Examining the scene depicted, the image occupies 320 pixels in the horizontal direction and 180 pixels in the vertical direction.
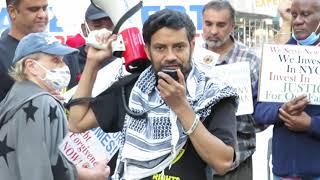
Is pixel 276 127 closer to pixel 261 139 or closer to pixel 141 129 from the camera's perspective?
pixel 141 129

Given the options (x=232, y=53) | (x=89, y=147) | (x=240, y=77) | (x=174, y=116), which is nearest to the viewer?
(x=174, y=116)

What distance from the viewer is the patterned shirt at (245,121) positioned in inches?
138

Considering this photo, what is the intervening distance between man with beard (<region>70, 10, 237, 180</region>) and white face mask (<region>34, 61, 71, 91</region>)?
446 millimetres

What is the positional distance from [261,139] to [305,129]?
13.2ft

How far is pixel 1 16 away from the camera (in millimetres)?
5020

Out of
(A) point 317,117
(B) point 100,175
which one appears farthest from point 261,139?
(B) point 100,175

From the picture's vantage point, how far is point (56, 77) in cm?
266

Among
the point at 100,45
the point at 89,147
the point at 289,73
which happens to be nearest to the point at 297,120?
the point at 289,73

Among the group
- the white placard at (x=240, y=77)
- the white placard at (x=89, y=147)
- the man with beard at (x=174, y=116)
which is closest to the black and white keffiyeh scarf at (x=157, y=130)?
the man with beard at (x=174, y=116)

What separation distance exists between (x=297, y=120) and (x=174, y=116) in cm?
116

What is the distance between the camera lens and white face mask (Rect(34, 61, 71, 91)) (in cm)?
263

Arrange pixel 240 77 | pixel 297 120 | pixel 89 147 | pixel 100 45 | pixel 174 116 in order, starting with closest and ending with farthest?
1. pixel 174 116
2. pixel 100 45
3. pixel 89 147
4. pixel 297 120
5. pixel 240 77

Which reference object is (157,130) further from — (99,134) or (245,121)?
(245,121)

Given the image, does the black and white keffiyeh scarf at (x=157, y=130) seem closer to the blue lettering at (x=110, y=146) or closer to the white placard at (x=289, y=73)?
the blue lettering at (x=110, y=146)
